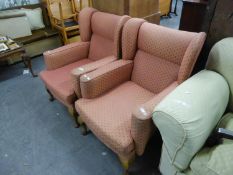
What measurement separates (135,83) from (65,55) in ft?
2.57

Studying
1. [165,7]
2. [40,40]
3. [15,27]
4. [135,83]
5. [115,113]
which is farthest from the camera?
[165,7]

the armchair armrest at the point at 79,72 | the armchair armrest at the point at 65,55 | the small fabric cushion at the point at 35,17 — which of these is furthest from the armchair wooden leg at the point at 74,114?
the small fabric cushion at the point at 35,17

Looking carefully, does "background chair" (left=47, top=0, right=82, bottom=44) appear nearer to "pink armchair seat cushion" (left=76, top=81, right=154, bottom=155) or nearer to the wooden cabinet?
"pink armchair seat cushion" (left=76, top=81, right=154, bottom=155)

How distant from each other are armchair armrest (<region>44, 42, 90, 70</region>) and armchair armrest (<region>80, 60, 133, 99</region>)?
22.7 inches

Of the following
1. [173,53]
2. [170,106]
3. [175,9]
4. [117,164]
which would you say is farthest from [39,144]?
[175,9]

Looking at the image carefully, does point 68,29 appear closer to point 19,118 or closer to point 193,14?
point 19,118

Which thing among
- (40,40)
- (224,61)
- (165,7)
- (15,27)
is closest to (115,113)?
Answer: (224,61)

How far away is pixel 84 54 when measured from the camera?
203 centimetres

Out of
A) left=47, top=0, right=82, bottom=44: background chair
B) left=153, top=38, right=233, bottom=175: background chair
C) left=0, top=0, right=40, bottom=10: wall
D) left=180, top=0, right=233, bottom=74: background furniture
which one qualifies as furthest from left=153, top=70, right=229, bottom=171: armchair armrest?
left=0, top=0, right=40, bottom=10: wall

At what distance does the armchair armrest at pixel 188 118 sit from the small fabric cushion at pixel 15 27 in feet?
8.30

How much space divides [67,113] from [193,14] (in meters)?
1.54

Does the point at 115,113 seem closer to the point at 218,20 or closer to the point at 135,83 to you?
the point at 135,83

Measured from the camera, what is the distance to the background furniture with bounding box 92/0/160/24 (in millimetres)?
1755

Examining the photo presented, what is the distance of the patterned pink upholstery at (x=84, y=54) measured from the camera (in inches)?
60.8
